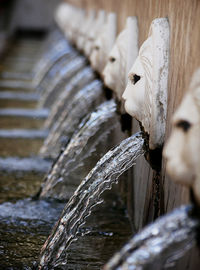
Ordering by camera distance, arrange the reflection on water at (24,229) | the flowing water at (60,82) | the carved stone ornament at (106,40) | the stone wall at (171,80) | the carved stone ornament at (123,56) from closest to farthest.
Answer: the stone wall at (171,80) → the reflection on water at (24,229) → the carved stone ornament at (123,56) → the carved stone ornament at (106,40) → the flowing water at (60,82)

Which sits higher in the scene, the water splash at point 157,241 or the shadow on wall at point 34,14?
the water splash at point 157,241

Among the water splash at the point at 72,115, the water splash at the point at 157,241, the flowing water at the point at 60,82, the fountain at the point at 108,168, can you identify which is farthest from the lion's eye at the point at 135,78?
the flowing water at the point at 60,82

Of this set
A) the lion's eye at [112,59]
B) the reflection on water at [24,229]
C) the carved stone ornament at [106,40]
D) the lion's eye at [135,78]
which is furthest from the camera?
the carved stone ornament at [106,40]

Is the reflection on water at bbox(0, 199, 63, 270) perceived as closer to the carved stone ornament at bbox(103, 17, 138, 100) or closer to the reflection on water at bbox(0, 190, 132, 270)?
the reflection on water at bbox(0, 190, 132, 270)

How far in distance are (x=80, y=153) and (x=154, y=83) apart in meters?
1.58

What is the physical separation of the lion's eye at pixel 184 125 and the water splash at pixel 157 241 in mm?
246

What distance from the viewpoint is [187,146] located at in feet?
6.03

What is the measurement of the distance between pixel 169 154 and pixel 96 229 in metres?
1.71

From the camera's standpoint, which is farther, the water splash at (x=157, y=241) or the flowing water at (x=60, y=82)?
the flowing water at (x=60, y=82)

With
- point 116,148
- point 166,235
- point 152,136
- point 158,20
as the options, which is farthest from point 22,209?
point 166,235

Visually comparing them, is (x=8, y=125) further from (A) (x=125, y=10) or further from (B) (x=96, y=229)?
(B) (x=96, y=229)

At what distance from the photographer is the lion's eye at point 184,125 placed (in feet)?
6.14

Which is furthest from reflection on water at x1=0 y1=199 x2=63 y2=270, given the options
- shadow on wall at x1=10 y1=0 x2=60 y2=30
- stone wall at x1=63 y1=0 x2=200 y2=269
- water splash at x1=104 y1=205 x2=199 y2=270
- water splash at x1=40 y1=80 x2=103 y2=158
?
shadow on wall at x1=10 y1=0 x2=60 y2=30

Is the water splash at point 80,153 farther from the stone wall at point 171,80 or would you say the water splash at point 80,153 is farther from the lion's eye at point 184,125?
the lion's eye at point 184,125
